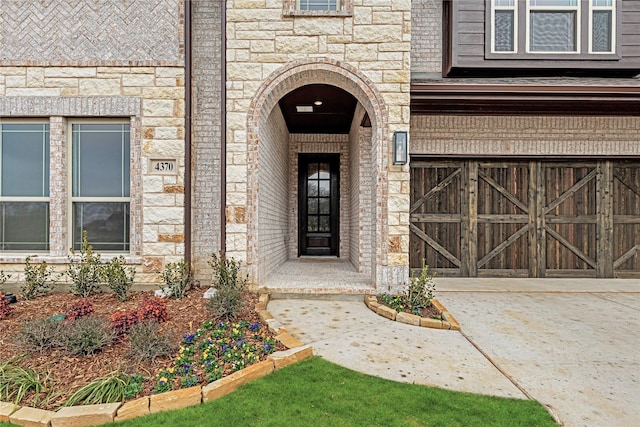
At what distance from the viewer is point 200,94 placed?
5.04 m

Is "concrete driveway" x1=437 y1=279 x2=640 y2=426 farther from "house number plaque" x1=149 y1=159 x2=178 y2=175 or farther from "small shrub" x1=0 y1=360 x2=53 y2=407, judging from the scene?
"house number plaque" x1=149 y1=159 x2=178 y2=175

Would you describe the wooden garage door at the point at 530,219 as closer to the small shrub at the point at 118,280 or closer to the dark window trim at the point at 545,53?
the dark window trim at the point at 545,53

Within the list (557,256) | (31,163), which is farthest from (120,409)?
(557,256)

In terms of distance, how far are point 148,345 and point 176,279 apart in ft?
6.17

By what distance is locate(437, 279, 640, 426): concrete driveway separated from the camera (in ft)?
7.63

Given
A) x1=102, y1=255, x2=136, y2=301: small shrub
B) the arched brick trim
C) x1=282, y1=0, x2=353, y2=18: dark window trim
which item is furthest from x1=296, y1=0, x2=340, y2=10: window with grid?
x1=102, y1=255, x2=136, y2=301: small shrub

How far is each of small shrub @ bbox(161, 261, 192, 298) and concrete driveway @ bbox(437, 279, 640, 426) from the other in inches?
138

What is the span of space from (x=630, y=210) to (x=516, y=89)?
3.47 meters

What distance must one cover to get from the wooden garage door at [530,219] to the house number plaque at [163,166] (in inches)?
162

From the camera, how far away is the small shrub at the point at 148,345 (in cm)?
265

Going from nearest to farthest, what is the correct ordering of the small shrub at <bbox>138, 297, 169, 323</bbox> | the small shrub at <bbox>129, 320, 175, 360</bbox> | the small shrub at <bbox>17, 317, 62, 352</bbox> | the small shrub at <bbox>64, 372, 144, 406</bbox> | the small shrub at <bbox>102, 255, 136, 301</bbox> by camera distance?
the small shrub at <bbox>64, 372, 144, 406</bbox>, the small shrub at <bbox>129, 320, 175, 360</bbox>, the small shrub at <bbox>17, 317, 62, 352</bbox>, the small shrub at <bbox>138, 297, 169, 323</bbox>, the small shrub at <bbox>102, 255, 136, 301</bbox>

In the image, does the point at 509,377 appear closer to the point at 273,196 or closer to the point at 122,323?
the point at 122,323

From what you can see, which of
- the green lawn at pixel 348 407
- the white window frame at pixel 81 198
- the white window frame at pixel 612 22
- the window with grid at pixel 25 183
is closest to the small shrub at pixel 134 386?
the green lawn at pixel 348 407

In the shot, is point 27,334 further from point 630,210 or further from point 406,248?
point 630,210
